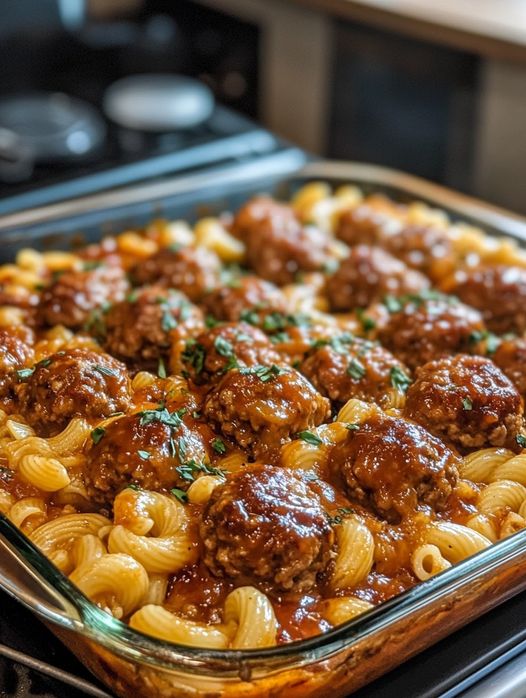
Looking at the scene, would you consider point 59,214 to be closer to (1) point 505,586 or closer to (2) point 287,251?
(2) point 287,251

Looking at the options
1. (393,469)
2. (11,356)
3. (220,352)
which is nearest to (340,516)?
(393,469)

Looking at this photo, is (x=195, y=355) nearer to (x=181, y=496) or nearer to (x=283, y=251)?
(x=181, y=496)

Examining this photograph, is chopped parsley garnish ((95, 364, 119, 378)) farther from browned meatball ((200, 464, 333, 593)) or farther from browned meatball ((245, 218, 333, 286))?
browned meatball ((245, 218, 333, 286))

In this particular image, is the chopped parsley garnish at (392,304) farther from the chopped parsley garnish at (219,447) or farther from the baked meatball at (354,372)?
the chopped parsley garnish at (219,447)

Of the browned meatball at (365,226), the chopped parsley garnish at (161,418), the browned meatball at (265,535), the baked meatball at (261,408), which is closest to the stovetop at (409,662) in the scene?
the browned meatball at (265,535)

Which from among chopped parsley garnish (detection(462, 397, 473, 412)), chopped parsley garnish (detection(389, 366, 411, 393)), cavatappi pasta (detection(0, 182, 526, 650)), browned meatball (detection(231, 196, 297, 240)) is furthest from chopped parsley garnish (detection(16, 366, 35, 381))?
browned meatball (detection(231, 196, 297, 240))

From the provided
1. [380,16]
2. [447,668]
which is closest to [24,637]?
[447,668]

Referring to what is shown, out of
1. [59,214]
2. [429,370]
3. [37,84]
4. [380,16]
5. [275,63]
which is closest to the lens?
[429,370]
